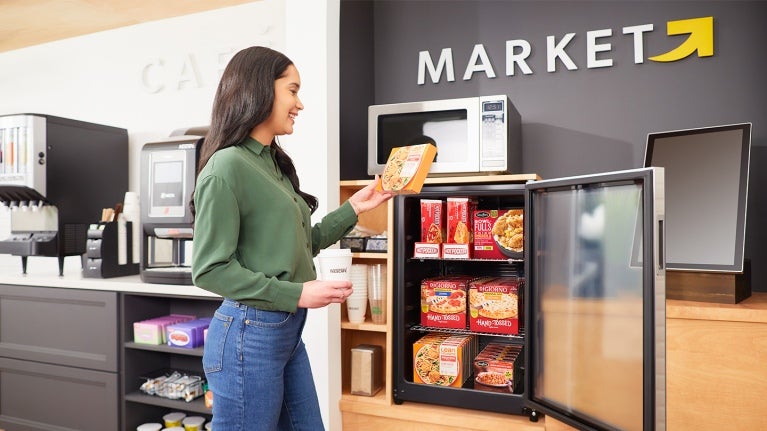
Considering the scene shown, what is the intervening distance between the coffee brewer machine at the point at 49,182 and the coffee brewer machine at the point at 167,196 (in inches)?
25.7

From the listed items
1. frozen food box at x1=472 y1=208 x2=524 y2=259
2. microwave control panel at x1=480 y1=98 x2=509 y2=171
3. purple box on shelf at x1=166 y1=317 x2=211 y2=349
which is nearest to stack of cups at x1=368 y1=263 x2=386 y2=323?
frozen food box at x1=472 y1=208 x2=524 y2=259

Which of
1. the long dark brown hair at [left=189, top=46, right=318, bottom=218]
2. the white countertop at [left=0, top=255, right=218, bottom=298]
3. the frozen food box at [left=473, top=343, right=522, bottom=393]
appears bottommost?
Answer: the frozen food box at [left=473, top=343, right=522, bottom=393]

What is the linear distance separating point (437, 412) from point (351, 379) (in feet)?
1.54

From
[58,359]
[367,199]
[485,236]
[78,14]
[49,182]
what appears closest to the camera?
[367,199]

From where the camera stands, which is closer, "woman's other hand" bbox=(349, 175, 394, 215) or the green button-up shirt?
the green button-up shirt

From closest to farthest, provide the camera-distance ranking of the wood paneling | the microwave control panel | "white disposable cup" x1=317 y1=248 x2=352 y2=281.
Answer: "white disposable cup" x1=317 y1=248 x2=352 y2=281
the microwave control panel
the wood paneling

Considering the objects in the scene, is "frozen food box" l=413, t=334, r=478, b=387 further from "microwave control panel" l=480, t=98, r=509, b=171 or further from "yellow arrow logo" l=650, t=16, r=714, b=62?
"yellow arrow logo" l=650, t=16, r=714, b=62

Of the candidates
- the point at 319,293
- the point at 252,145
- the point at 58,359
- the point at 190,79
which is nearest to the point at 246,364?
the point at 319,293

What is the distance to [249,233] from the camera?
140cm

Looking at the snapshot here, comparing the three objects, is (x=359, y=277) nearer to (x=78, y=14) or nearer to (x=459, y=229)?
(x=459, y=229)

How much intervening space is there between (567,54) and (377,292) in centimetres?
154

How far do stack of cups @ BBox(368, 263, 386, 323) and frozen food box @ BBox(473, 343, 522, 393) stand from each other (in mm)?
493

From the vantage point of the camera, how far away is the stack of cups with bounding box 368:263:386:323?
2631 millimetres

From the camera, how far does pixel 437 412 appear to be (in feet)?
8.17
